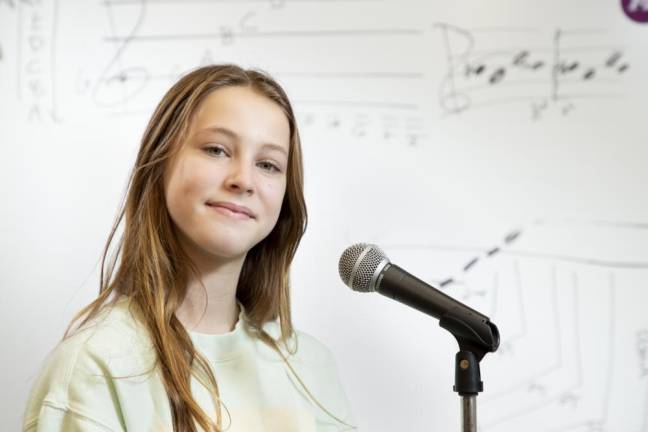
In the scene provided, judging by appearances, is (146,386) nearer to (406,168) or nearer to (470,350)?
(470,350)

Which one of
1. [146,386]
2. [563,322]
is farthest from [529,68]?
[146,386]

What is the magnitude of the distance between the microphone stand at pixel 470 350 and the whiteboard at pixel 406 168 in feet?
1.55

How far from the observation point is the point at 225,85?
1.28 meters

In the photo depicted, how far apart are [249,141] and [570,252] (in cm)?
66

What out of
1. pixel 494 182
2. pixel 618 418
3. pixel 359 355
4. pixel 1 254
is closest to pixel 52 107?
pixel 1 254

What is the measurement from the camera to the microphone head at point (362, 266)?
1.05m

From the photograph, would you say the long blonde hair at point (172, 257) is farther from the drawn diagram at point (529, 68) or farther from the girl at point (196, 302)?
the drawn diagram at point (529, 68)

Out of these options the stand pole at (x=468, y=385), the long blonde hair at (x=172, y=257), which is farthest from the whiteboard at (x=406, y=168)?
the stand pole at (x=468, y=385)

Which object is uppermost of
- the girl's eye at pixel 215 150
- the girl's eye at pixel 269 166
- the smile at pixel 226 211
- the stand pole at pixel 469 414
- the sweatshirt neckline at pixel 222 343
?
the girl's eye at pixel 269 166

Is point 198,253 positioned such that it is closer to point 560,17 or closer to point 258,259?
point 258,259

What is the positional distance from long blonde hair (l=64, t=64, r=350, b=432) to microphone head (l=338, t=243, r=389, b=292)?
29cm

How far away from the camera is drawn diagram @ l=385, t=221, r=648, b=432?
1.42 meters

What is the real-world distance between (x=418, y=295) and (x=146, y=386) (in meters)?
0.43

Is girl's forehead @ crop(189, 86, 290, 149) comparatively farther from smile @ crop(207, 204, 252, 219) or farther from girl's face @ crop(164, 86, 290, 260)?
smile @ crop(207, 204, 252, 219)
